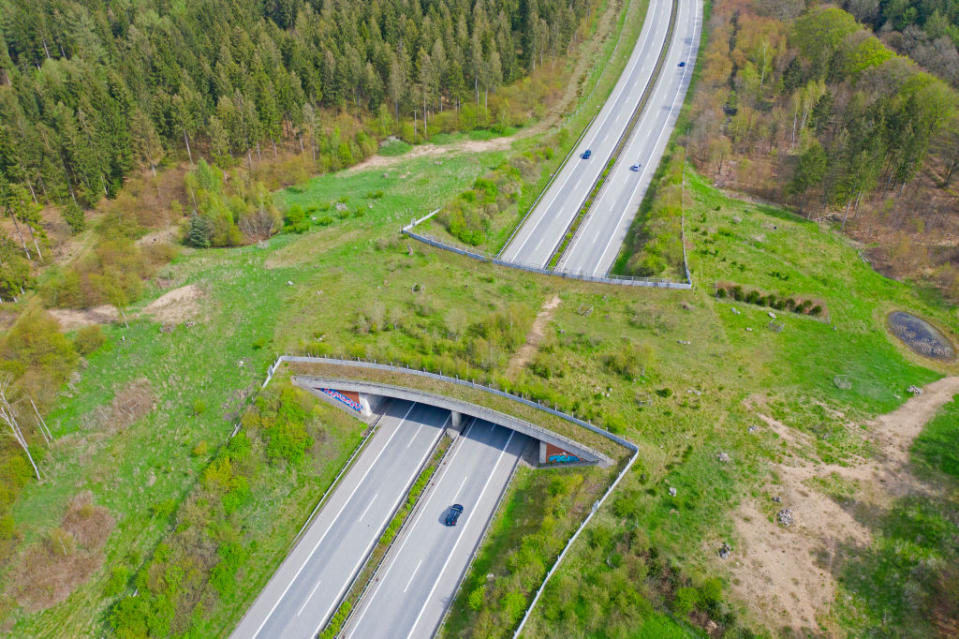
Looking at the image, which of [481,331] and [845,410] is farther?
[481,331]

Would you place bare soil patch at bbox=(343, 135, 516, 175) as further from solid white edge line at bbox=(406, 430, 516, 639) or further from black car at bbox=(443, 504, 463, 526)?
black car at bbox=(443, 504, 463, 526)

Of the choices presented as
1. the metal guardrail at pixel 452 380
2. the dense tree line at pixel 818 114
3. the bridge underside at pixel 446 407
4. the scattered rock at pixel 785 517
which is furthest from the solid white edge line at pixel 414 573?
the dense tree line at pixel 818 114

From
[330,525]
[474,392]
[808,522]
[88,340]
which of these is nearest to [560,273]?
[474,392]

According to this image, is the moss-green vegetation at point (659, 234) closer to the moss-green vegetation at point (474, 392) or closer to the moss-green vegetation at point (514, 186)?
the moss-green vegetation at point (514, 186)

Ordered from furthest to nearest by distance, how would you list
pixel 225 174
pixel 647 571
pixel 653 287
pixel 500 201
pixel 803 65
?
pixel 803 65 → pixel 225 174 → pixel 500 201 → pixel 653 287 → pixel 647 571

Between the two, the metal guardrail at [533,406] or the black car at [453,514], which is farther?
the black car at [453,514]

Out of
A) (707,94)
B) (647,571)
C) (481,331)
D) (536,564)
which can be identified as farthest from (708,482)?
(707,94)

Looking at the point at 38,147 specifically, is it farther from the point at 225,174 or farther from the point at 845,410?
the point at 845,410
